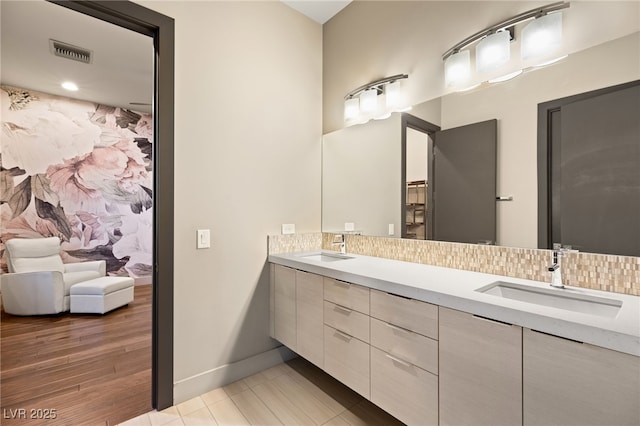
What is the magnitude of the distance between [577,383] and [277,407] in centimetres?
151

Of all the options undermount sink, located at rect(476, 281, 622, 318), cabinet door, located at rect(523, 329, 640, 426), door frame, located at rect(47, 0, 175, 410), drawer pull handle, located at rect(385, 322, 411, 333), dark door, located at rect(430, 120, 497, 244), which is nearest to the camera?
cabinet door, located at rect(523, 329, 640, 426)

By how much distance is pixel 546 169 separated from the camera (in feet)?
4.64

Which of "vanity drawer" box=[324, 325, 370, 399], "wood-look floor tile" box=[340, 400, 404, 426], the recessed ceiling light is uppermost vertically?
the recessed ceiling light

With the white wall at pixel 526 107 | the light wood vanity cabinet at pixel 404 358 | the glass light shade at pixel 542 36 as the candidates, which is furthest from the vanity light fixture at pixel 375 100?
the light wood vanity cabinet at pixel 404 358

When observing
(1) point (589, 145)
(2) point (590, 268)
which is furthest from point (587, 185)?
(2) point (590, 268)

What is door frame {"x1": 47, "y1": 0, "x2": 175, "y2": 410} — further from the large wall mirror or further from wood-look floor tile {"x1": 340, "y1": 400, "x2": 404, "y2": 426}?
the large wall mirror

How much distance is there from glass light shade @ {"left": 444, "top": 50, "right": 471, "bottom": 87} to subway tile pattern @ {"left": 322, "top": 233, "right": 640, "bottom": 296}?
0.96 meters

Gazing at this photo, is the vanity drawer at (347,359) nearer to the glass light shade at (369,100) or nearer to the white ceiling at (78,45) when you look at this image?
the glass light shade at (369,100)

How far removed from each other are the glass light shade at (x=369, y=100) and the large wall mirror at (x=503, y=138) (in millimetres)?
110

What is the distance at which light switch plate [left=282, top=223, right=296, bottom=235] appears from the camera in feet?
7.76

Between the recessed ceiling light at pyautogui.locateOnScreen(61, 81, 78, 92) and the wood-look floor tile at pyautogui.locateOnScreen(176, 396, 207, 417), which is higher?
the recessed ceiling light at pyautogui.locateOnScreen(61, 81, 78, 92)

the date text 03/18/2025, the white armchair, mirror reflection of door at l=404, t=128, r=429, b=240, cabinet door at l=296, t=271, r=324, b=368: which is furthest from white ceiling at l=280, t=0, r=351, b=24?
the white armchair

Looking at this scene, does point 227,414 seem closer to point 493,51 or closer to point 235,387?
point 235,387

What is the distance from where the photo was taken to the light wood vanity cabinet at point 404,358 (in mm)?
1239
